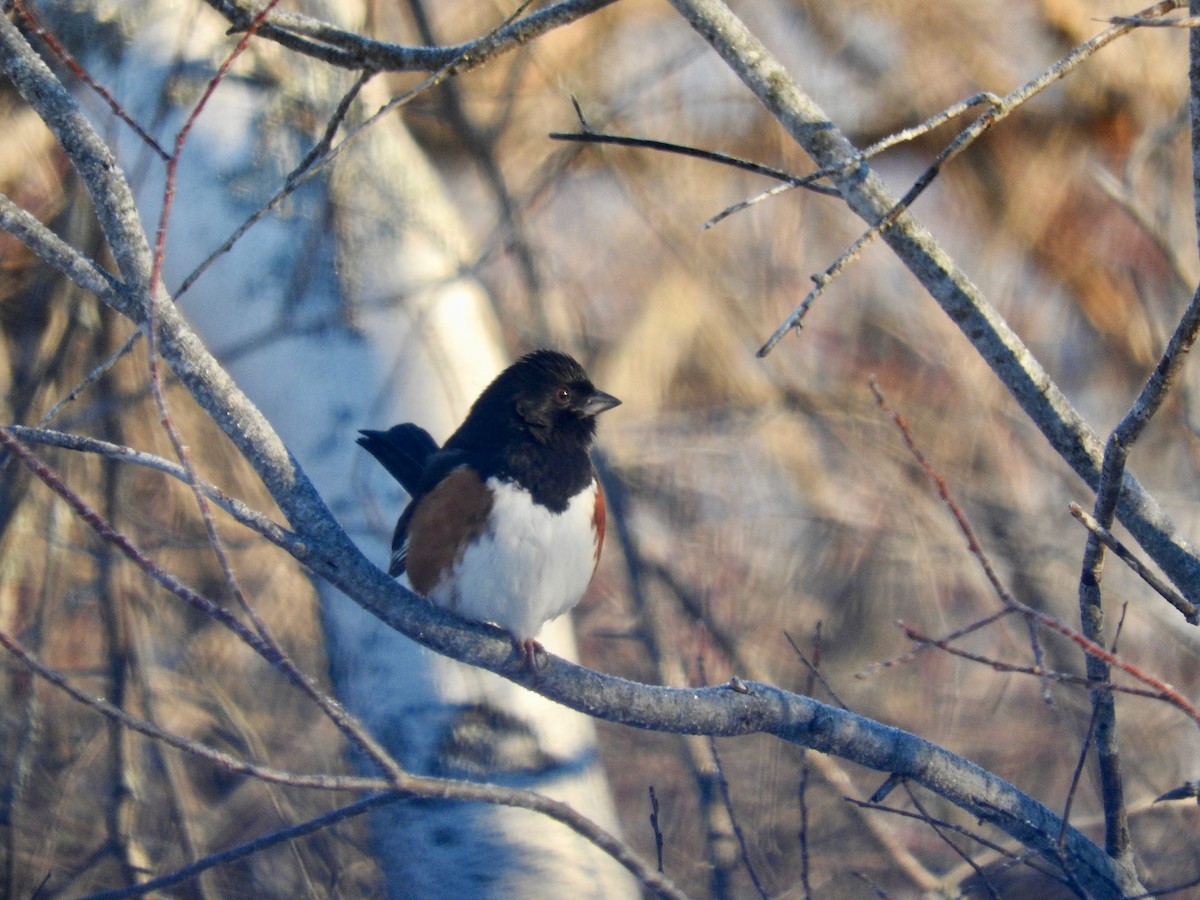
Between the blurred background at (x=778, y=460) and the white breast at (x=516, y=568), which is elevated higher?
the blurred background at (x=778, y=460)

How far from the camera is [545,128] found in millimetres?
3482

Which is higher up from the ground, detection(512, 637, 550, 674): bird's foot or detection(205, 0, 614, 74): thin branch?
detection(205, 0, 614, 74): thin branch

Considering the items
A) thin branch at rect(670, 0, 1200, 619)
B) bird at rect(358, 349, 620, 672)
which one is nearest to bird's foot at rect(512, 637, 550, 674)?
bird at rect(358, 349, 620, 672)

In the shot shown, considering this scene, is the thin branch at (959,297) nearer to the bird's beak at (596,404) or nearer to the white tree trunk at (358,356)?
the bird's beak at (596,404)

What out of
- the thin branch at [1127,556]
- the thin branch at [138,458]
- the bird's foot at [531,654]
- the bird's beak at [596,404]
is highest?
the bird's beak at [596,404]

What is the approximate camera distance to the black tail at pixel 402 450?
200 cm

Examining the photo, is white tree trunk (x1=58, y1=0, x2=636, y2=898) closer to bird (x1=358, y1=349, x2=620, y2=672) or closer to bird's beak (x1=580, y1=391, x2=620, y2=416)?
bird (x1=358, y1=349, x2=620, y2=672)

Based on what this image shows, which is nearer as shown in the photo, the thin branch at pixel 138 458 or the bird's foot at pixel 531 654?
the thin branch at pixel 138 458

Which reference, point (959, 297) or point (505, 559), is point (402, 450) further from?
point (959, 297)

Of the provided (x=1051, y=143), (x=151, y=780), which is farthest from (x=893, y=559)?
(x=151, y=780)

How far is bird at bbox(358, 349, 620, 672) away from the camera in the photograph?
5.92 feet

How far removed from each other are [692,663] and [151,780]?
1.75 m

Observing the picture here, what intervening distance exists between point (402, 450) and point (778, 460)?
5.16 ft

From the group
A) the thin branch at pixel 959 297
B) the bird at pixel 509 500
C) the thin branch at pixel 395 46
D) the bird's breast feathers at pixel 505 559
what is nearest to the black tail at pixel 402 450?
the bird at pixel 509 500
